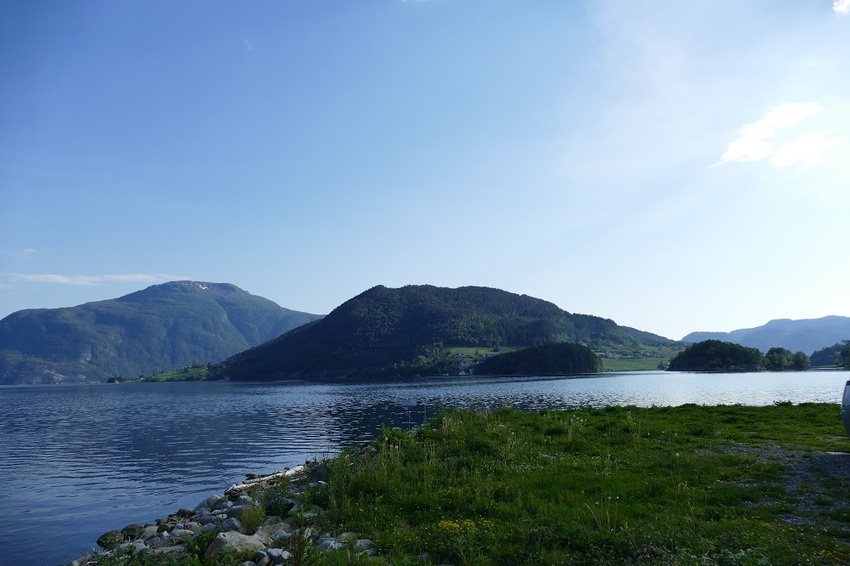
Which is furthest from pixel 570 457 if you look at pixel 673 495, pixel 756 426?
pixel 756 426

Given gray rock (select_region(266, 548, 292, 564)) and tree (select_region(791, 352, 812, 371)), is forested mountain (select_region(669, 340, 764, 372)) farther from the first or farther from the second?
gray rock (select_region(266, 548, 292, 564))

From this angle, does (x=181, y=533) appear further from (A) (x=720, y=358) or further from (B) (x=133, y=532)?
(A) (x=720, y=358)

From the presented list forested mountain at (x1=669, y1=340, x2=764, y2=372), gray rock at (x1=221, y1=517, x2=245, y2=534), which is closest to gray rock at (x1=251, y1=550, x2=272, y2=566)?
gray rock at (x1=221, y1=517, x2=245, y2=534)

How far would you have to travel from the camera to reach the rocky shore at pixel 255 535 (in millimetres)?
9219

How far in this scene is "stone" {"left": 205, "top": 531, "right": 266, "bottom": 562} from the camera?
371 inches

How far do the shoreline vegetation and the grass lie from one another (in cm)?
4

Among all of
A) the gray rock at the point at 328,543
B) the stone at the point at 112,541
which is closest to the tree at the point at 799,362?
the gray rock at the point at 328,543

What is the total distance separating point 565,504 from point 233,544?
7.13 meters

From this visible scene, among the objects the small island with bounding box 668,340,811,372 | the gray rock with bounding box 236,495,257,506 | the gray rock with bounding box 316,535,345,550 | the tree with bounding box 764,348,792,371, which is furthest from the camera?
the tree with bounding box 764,348,792,371

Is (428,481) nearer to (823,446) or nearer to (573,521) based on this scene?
(573,521)

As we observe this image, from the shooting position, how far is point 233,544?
977 centimetres

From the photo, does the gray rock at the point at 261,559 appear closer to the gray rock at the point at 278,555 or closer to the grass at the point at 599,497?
the gray rock at the point at 278,555

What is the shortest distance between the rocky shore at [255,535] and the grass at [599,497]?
0.67m

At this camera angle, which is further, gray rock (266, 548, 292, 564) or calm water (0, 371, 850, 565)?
calm water (0, 371, 850, 565)
